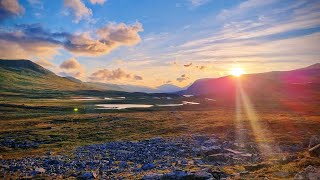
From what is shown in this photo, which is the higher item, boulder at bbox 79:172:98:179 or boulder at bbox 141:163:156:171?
boulder at bbox 79:172:98:179

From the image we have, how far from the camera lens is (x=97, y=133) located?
64500mm

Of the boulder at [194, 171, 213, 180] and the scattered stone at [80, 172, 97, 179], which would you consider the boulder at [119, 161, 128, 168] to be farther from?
the boulder at [194, 171, 213, 180]

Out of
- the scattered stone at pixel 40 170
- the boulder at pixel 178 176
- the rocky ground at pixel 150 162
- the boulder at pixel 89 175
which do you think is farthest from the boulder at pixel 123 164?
the boulder at pixel 178 176

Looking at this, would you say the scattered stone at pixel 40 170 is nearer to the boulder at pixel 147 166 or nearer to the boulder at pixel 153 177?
the boulder at pixel 147 166

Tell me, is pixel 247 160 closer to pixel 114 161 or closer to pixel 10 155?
pixel 114 161

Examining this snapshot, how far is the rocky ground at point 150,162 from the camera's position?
27753 mm

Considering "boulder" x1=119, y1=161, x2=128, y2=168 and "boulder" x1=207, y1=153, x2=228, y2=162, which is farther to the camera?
"boulder" x1=207, y1=153, x2=228, y2=162

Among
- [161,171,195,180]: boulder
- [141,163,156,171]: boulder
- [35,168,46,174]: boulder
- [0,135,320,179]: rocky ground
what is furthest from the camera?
[141,163,156,171]: boulder

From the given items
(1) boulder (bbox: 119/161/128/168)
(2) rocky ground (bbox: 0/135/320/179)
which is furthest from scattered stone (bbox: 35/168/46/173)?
(1) boulder (bbox: 119/161/128/168)

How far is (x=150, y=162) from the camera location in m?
35.2

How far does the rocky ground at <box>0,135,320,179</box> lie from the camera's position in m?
27.8

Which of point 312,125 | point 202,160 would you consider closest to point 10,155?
point 202,160

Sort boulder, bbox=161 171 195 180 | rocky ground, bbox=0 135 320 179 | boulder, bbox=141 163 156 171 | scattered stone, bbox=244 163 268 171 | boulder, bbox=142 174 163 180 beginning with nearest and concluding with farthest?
boulder, bbox=161 171 195 180 → boulder, bbox=142 174 163 180 → rocky ground, bbox=0 135 320 179 → scattered stone, bbox=244 163 268 171 → boulder, bbox=141 163 156 171

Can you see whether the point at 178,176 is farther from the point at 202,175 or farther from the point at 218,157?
the point at 218,157
